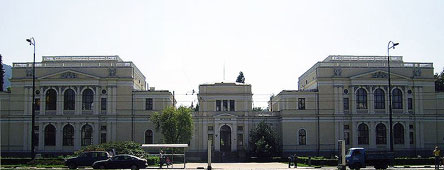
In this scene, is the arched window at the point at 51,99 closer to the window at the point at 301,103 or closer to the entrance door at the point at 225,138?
the entrance door at the point at 225,138

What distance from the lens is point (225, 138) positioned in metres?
78.7

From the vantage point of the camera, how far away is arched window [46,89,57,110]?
7806 centimetres

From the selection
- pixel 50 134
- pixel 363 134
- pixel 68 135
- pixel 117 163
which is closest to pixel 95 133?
pixel 68 135

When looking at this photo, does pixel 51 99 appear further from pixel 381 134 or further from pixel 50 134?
pixel 381 134

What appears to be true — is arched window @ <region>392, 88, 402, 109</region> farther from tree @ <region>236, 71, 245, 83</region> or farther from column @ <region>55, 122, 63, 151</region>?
tree @ <region>236, 71, 245, 83</region>

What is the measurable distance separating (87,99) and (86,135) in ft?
16.9

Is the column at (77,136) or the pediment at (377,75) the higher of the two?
the pediment at (377,75)

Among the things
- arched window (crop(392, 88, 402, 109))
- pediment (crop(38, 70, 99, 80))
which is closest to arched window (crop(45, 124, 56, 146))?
pediment (crop(38, 70, 99, 80))

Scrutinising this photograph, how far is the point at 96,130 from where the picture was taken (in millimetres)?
77188

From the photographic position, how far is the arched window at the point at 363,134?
78.2 m

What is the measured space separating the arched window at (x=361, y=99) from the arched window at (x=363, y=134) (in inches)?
105

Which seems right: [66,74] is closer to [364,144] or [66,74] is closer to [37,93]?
[37,93]

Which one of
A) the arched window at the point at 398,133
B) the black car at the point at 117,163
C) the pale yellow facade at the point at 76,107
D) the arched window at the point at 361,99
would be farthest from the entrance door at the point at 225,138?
the black car at the point at 117,163

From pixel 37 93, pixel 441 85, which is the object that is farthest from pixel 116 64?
pixel 441 85
